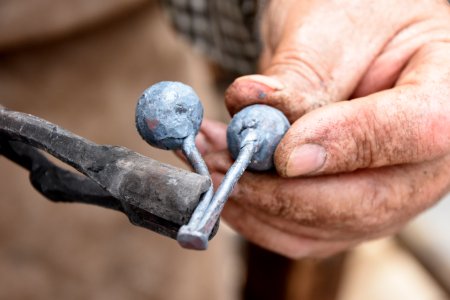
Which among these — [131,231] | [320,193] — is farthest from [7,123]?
[131,231]

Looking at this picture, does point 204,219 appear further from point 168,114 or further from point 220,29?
point 220,29

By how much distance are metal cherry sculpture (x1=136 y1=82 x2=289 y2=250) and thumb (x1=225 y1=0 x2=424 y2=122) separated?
0.08 feet

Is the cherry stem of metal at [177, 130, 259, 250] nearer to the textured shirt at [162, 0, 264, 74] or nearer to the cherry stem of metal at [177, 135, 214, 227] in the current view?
the cherry stem of metal at [177, 135, 214, 227]

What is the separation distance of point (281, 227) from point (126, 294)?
48 centimetres

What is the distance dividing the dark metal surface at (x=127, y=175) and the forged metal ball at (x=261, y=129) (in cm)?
12

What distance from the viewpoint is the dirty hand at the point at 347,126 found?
1.79 ft

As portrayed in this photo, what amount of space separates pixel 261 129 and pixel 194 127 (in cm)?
6

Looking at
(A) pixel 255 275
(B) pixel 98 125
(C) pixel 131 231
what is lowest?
(A) pixel 255 275

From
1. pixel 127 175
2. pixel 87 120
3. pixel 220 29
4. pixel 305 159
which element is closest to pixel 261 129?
pixel 305 159

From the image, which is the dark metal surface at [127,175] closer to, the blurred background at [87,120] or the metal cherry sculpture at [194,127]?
the metal cherry sculpture at [194,127]

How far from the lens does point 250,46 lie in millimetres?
1086

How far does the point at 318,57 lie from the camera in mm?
623

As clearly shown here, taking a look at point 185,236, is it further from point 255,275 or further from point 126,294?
point 255,275

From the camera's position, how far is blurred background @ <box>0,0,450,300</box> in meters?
0.85
